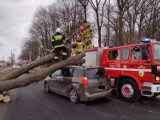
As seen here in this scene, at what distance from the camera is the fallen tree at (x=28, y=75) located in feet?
26.1

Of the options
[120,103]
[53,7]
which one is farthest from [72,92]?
[53,7]

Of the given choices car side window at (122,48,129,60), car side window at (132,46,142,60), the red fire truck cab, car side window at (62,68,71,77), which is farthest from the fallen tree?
car side window at (132,46,142,60)

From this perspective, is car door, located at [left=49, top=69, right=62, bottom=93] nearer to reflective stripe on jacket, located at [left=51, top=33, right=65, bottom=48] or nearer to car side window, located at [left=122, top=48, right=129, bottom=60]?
reflective stripe on jacket, located at [left=51, top=33, right=65, bottom=48]

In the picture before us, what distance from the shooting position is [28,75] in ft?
27.3

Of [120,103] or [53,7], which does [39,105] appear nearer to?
[120,103]

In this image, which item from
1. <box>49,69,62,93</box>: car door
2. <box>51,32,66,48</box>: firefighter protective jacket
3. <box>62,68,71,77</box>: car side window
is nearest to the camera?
<box>62,68,71,77</box>: car side window

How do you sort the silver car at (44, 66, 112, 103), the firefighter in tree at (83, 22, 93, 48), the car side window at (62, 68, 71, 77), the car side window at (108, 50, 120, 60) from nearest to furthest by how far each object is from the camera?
the silver car at (44, 66, 112, 103) < the car side window at (62, 68, 71, 77) < the car side window at (108, 50, 120, 60) < the firefighter in tree at (83, 22, 93, 48)

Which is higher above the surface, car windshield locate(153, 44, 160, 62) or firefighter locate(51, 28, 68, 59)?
firefighter locate(51, 28, 68, 59)

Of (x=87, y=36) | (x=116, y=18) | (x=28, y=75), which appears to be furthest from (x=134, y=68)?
(x=116, y=18)

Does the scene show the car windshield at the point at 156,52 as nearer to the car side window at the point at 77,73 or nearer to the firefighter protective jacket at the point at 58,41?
the car side window at the point at 77,73

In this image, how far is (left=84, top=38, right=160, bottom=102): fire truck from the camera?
8023 mm

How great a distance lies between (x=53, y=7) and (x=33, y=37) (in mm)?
15822

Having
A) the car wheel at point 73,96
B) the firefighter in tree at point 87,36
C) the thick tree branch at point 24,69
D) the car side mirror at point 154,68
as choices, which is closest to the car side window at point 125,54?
the car side mirror at point 154,68

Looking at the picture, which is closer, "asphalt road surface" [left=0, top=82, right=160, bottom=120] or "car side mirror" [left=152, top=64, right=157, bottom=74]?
"asphalt road surface" [left=0, top=82, right=160, bottom=120]
